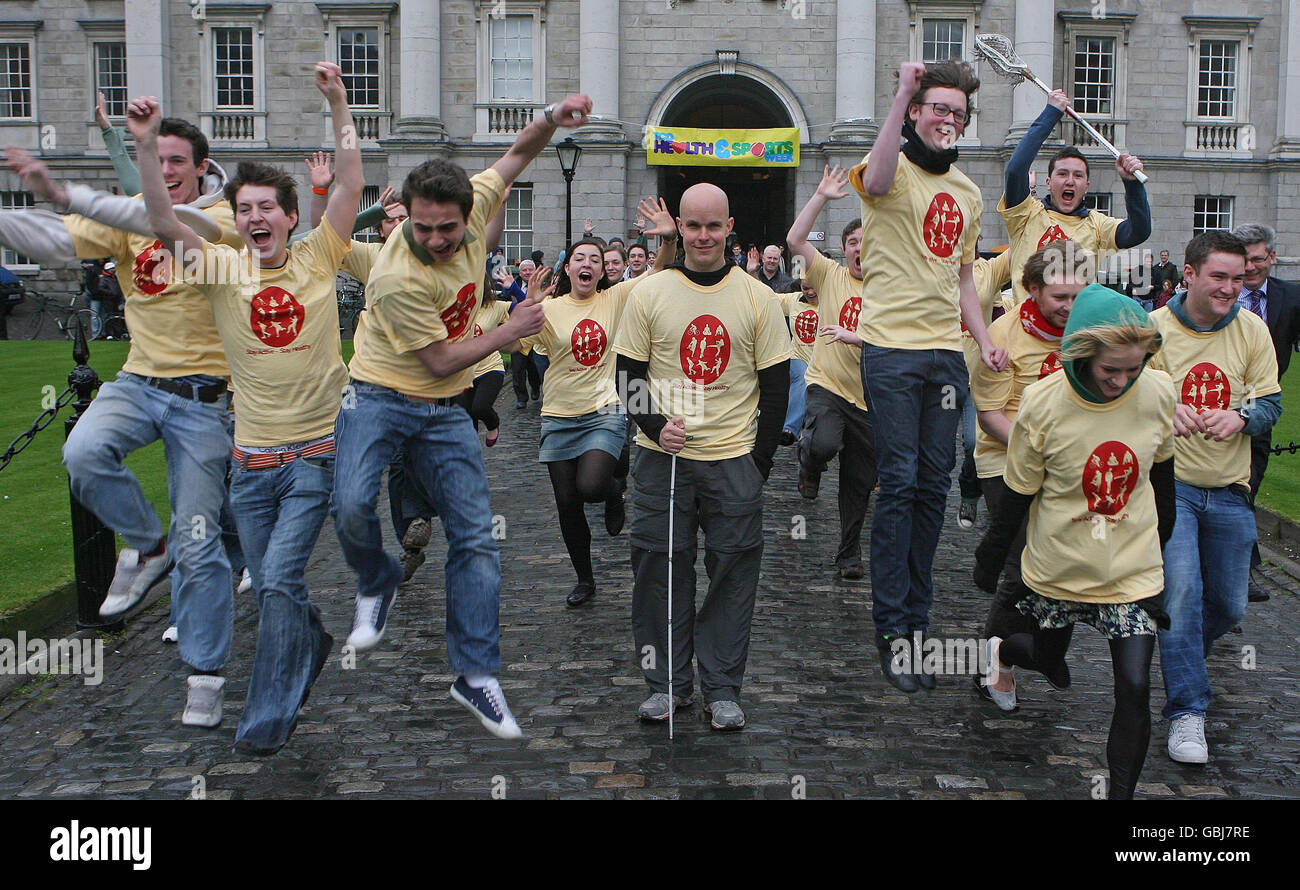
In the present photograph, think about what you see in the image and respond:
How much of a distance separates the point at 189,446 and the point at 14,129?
35.1 meters

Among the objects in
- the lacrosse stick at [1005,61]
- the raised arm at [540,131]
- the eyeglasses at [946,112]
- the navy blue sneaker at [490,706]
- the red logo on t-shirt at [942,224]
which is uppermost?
the lacrosse stick at [1005,61]

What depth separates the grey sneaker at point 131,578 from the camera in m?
5.94

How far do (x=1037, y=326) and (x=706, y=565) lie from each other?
89.4 inches

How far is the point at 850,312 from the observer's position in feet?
30.1

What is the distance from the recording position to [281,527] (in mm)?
5129

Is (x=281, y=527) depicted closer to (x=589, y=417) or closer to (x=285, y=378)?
(x=285, y=378)

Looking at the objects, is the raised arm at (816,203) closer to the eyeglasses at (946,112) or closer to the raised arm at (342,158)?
the eyeglasses at (946,112)

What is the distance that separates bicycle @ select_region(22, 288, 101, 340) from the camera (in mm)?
28047

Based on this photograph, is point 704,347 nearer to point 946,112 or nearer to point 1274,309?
point 946,112

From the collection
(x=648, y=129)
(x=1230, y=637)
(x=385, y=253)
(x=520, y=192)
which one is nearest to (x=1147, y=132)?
(x=648, y=129)

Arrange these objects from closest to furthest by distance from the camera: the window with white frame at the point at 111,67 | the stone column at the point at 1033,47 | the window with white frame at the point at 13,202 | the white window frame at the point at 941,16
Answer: the stone column at the point at 1033,47 < the white window frame at the point at 941,16 < the window with white frame at the point at 111,67 < the window with white frame at the point at 13,202

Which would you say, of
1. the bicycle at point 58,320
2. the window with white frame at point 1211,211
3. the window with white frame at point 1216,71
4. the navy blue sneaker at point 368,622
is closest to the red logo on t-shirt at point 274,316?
the navy blue sneaker at point 368,622

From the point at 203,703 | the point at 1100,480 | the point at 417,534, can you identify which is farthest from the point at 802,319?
the point at 203,703

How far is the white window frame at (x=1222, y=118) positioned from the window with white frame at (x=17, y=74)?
31.5 m
